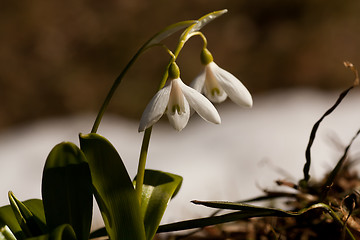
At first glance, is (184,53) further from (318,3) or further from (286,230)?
(286,230)

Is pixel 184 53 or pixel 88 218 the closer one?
pixel 88 218

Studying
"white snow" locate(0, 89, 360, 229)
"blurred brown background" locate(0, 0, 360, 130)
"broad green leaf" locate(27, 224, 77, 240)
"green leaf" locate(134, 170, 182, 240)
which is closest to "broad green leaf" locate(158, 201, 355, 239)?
"green leaf" locate(134, 170, 182, 240)

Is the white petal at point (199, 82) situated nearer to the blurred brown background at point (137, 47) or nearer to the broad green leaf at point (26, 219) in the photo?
the broad green leaf at point (26, 219)

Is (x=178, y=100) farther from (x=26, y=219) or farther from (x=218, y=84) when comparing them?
(x=26, y=219)

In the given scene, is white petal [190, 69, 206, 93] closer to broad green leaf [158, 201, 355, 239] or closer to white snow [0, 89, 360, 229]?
broad green leaf [158, 201, 355, 239]

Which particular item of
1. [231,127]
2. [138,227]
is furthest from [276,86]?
[138,227]

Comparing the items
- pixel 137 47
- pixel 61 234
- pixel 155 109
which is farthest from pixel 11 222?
pixel 137 47
